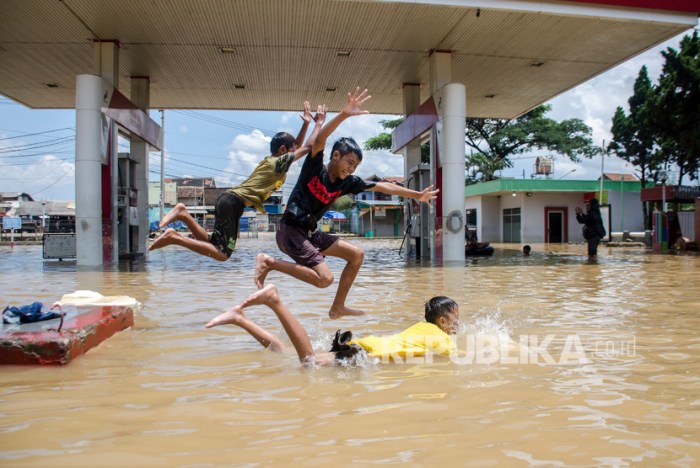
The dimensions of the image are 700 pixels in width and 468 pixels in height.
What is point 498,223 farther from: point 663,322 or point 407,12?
point 663,322

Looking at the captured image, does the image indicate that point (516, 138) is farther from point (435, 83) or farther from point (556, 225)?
point (435, 83)

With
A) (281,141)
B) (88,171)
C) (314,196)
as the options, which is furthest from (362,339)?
(88,171)

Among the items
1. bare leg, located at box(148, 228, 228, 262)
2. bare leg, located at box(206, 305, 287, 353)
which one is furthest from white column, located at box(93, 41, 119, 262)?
bare leg, located at box(206, 305, 287, 353)

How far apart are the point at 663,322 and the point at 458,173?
998cm

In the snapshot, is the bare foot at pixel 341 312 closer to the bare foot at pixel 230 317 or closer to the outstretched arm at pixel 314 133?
the bare foot at pixel 230 317

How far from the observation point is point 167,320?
6.10 meters

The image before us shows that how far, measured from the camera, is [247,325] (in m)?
4.37

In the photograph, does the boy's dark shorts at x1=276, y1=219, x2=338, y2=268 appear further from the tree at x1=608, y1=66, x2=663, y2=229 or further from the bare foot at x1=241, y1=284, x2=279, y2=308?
the tree at x1=608, y1=66, x2=663, y2=229

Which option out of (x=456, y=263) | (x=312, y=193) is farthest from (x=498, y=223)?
(x=312, y=193)

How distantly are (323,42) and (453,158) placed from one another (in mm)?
5087

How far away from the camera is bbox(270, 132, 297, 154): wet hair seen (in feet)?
19.4

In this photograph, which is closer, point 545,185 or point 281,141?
point 281,141

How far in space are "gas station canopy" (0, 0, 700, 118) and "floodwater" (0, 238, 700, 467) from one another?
9964 millimetres

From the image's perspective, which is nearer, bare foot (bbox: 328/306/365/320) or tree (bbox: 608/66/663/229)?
bare foot (bbox: 328/306/365/320)
